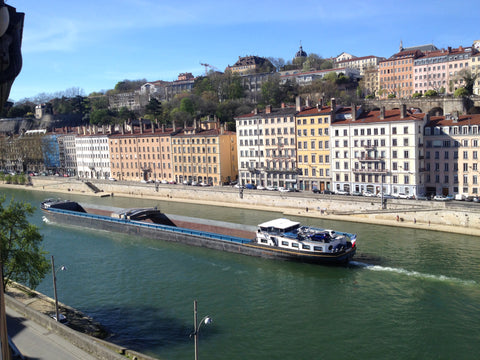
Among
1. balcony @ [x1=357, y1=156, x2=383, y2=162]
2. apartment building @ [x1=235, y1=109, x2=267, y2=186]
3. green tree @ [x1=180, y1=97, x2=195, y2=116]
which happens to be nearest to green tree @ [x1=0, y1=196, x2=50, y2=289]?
balcony @ [x1=357, y1=156, x2=383, y2=162]

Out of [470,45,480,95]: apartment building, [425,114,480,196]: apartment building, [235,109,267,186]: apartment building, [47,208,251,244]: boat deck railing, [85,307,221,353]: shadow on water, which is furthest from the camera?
[470,45,480,95]: apartment building

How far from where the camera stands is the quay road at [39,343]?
1313 cm

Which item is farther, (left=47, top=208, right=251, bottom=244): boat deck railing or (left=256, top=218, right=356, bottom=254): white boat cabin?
(left=47, top=208, right=251, bottom=244): boat deck railing

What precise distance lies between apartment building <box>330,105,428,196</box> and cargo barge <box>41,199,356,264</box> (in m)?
12.0

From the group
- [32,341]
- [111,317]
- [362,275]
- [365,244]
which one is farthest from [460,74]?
[32,341]

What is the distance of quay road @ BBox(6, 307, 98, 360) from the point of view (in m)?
13.1

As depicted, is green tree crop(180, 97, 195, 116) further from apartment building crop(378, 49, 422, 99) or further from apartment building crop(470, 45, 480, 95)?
apartment building crop(470, 45, 480, 95)

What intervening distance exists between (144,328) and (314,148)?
30.7 meters

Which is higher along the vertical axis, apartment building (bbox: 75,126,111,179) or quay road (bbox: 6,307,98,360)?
apartment building (bbox: 75,126,111,179)

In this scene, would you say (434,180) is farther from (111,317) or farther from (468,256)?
(111,317)

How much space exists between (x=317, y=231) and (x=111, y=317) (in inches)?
535

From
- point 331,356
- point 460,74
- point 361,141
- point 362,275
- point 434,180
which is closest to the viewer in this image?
point 331,356

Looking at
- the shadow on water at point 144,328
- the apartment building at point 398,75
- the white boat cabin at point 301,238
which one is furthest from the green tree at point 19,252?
the apartment building at point 398,75

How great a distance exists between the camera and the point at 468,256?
26391 mm
